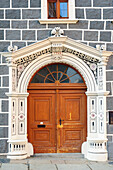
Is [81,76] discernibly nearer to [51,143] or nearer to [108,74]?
[108,74]

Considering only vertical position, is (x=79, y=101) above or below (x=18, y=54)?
below

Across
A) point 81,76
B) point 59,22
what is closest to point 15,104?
point 81,76

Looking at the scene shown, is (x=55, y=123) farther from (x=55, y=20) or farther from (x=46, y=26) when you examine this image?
(x=55, y=20)

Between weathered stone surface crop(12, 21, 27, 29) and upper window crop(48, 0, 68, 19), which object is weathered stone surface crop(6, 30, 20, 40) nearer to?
weathered stone surface crop(12, 21, 27, 29)

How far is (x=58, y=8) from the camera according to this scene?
8836 mm

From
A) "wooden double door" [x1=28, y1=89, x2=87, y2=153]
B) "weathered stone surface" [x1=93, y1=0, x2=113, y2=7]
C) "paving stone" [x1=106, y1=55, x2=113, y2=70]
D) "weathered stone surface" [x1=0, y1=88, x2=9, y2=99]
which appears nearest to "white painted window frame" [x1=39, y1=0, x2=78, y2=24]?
"weathered stone surface" [x1=93, y1=0, x2=113, y2=7]

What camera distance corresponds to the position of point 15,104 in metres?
8.49

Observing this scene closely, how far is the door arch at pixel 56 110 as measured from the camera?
8.77 metres

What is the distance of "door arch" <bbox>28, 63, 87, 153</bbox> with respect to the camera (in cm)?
877

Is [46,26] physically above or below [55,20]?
below

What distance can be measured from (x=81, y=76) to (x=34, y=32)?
2108 mm

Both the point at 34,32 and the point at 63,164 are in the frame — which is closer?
the point at 63,164

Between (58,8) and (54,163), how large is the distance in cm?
498

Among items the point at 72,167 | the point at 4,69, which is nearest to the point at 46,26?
the point at 4,69
